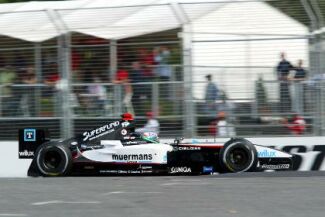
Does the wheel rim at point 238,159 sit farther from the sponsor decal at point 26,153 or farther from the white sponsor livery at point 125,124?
the sponsor decal at point 26,153

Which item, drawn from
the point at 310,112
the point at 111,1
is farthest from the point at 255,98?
the point at 111,1

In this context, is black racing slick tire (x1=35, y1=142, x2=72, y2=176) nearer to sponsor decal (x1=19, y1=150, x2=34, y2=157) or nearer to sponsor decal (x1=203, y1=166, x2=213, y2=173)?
sponsor decal (x1=19, y1=150, x2=34, y2=157)

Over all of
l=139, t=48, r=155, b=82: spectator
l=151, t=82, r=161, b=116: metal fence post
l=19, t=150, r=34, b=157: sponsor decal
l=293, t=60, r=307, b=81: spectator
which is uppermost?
l=139, t=48, r=155, b=82: spectator

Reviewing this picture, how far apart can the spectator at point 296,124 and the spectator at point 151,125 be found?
2305 mm

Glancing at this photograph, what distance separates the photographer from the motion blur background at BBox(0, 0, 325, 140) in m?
14.2

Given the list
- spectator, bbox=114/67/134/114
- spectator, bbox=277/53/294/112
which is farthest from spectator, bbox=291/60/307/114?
spectator, bbox=114/67/134/114

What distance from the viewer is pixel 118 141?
13.4 meters

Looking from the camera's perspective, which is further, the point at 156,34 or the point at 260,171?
the point at 156,34

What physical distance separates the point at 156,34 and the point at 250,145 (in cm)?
317

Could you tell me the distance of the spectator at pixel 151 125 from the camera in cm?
1465
